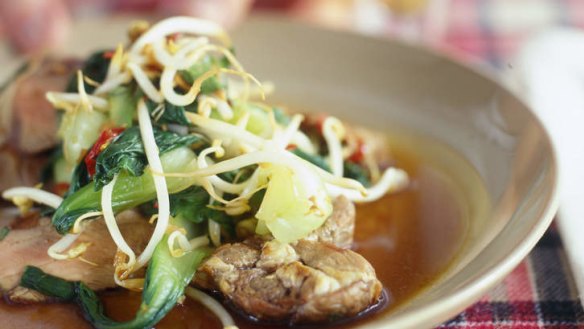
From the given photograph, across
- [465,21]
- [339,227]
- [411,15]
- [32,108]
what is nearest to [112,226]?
→ [339,227]

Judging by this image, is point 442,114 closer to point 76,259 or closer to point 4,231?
point 76,259

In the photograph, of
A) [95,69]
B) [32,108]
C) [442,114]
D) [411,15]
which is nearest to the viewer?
[95,69]

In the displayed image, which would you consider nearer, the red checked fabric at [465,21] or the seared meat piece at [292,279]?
the seared meat piece at [292,279]

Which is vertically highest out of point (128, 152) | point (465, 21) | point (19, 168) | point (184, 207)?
point (128, 152)

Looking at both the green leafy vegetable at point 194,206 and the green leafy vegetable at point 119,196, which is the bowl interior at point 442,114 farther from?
the green leafy vegetable at point 119,196

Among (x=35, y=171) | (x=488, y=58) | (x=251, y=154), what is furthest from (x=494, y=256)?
(x=488, y=58)

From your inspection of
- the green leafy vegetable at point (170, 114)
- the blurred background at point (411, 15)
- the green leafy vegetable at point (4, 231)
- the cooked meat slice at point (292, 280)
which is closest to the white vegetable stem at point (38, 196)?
A: the green leafy vegetable at point (4, 231)

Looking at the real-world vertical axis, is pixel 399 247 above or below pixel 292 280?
below
